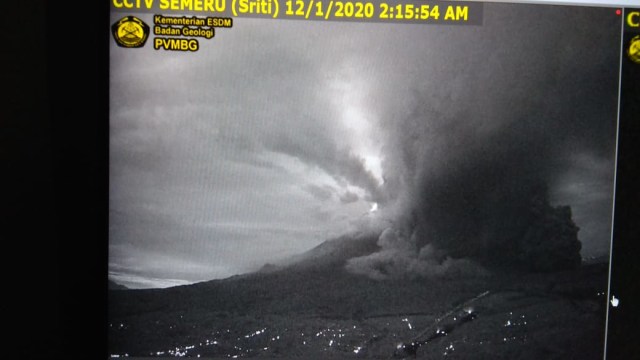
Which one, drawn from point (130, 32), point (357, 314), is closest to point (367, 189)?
point (357, 314)

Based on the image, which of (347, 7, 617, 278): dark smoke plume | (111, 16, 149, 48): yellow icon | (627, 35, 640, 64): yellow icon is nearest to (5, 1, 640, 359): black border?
(111, 16, 149, 48): yellow icon

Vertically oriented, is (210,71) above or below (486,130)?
above

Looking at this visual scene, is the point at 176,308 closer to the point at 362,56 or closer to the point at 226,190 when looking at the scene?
the point at 226,190

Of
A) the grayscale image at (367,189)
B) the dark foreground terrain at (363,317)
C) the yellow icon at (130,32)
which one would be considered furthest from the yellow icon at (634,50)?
the yellow icon at (130,32)

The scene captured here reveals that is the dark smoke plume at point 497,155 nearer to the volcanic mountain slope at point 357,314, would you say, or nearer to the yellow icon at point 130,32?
the volcanic mountain slope at point 357,314

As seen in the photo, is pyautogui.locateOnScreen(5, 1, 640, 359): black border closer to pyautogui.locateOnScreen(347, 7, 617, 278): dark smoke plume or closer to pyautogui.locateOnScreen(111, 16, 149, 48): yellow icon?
pyautogui.locateOnScreen(111, 16, 149, 48): yellow icon

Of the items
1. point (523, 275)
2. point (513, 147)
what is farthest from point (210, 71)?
point (523, 275)
